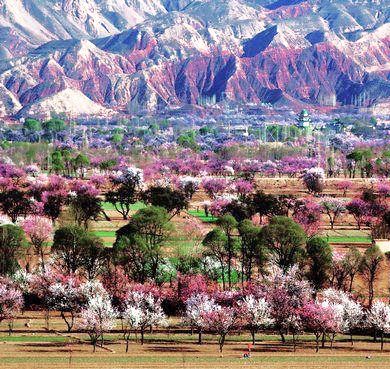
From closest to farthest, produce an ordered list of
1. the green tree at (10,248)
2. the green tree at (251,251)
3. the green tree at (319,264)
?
the green tree at (319,264) < the green tree at (10,248) < the green tree at (251,251)

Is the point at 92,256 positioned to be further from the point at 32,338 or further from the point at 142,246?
the point at 32,338

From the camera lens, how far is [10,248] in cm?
5803

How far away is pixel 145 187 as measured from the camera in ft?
359

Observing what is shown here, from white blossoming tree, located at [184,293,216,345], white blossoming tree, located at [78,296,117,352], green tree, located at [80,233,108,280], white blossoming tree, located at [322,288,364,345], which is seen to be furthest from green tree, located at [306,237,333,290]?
green tree, located at [80,233,108,280]

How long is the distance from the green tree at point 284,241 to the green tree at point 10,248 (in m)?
17.5

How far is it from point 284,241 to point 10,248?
19.4m

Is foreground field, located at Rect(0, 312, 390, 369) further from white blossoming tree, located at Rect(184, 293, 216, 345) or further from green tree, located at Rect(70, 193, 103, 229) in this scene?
green tree, located at Rect(70, 193, 103, 229)

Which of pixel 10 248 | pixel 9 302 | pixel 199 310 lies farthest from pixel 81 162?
pixel 199 310

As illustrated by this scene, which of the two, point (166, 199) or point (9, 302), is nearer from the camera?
point (9, 302)

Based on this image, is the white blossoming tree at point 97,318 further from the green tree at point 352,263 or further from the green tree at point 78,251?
the green tree at point 352,263

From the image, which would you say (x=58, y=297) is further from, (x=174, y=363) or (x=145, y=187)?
(x=145, y=187)

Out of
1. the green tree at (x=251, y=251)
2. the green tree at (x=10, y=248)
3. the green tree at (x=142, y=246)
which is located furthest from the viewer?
the green tree at (x=251, y=251)

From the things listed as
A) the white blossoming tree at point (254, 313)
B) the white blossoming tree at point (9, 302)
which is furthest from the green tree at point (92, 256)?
the white blossoming tree at point (254, 313)

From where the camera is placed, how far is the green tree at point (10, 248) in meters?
56.5
